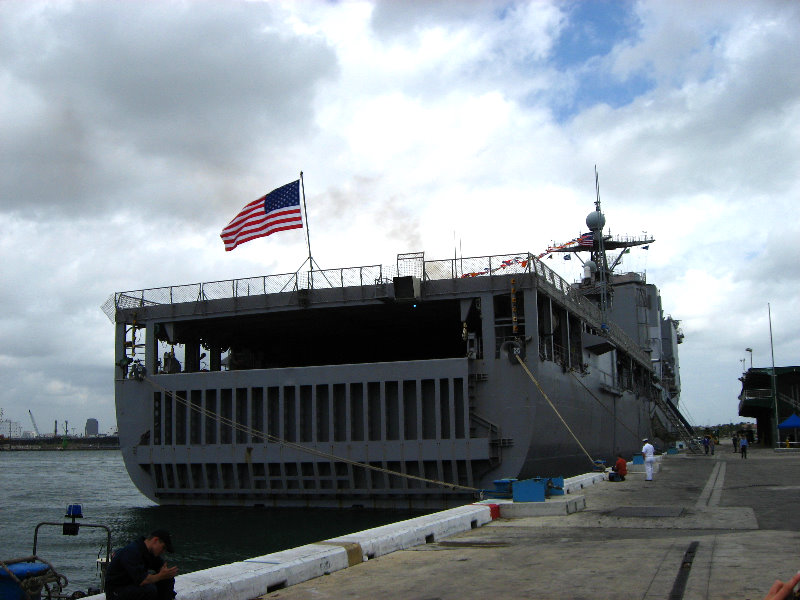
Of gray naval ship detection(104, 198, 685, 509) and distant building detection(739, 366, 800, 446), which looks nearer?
gray naval ship detection(104, 198, 685, 509)

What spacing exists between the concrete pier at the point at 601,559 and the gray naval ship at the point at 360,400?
25.4 feet

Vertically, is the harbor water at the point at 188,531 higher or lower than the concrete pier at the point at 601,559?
lower

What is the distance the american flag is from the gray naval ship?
215 centimetres

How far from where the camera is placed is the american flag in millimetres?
27969

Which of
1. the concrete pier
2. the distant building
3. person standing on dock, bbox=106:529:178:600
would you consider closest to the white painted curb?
the concrete pier

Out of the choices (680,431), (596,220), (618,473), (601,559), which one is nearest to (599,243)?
(596,220)

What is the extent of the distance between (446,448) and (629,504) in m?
7.36

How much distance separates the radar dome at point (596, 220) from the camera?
6147 cm

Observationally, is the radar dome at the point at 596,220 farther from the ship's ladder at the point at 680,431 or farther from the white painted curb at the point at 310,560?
the white painted curb at the point at 310,560

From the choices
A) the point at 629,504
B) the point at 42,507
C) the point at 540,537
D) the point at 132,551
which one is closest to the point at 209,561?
the point at 540,537

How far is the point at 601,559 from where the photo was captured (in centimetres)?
1010

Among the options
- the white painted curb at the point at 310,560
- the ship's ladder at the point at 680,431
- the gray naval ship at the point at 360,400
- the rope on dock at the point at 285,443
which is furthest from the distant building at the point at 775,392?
the white painted curb at the point at 310,560

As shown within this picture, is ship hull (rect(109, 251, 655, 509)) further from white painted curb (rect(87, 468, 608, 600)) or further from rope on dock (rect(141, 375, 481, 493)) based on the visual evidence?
white painted curb (rect(87, 468, 608, 600))

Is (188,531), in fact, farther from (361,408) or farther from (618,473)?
(618,473)
